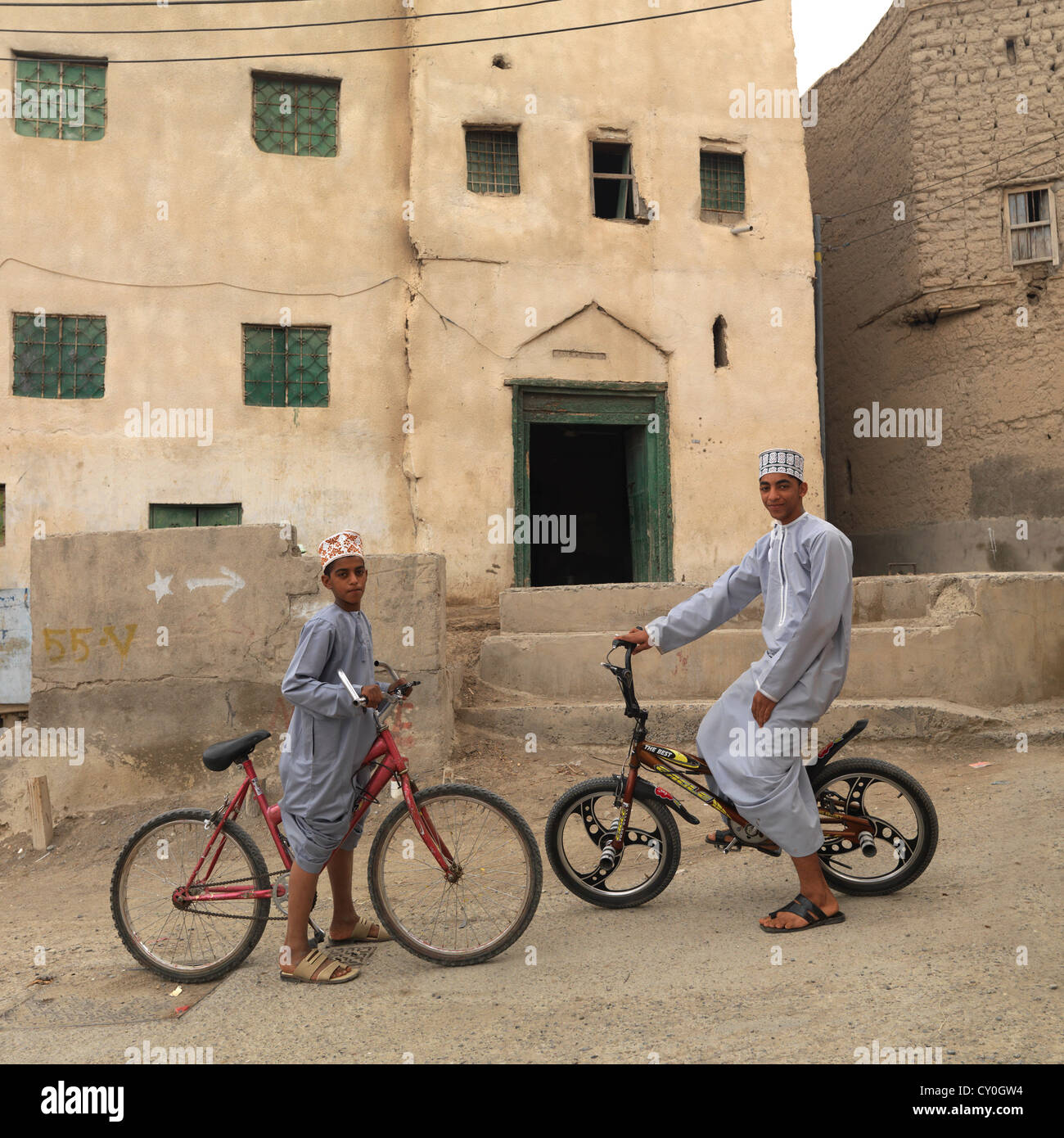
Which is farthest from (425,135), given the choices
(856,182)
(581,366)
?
(856,182)

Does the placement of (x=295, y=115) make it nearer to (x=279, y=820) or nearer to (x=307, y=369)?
(x=307, y=369)

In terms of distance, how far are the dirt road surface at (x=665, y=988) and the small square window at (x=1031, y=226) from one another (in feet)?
35.6

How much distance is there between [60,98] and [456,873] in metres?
11.6

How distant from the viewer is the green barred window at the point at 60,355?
450 inches

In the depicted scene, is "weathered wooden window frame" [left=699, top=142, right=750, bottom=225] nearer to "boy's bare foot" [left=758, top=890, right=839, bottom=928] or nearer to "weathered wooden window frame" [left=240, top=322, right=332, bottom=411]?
"weathered wooden window frame" [left=240, top=322, right=332, bottom=411]

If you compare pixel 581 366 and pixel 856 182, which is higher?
pixel 856 182

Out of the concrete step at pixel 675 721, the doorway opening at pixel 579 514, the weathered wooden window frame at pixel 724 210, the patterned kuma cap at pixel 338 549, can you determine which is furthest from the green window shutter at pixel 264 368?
the patterned kuma cap at pixel 338 549

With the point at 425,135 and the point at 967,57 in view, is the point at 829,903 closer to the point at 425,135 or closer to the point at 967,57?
the point at 425,135

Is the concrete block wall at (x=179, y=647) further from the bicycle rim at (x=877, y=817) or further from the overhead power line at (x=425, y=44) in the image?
the overhead power line at (x=425, y=44)

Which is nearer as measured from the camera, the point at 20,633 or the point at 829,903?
the point at 829,903

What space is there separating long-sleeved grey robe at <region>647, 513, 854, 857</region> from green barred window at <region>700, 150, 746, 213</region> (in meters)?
9.97

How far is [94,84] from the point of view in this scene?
11750mm

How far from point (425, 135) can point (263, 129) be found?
6.53 ft

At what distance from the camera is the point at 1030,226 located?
13.5 meters
